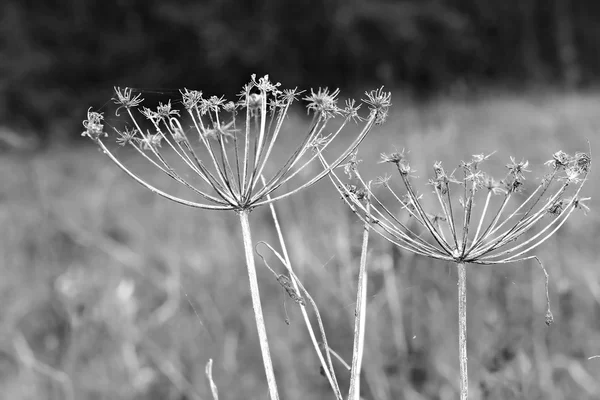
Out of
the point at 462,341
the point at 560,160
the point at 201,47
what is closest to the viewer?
the point at 462,341

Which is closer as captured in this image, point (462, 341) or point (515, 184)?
point (462, 341)

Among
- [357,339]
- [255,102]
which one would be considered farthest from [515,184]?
[255,102]

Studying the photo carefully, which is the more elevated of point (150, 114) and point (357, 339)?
point (150, 114)

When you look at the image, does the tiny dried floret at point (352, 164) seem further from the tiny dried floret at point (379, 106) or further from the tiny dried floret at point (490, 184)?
the tiny dried floret at point (490, 184)

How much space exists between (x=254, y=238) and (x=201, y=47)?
10817mm

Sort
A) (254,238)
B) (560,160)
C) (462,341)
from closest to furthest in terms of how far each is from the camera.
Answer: (462,341) → (560,160) → (254,238)

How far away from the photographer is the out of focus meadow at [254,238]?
338 cm

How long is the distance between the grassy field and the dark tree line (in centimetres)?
875

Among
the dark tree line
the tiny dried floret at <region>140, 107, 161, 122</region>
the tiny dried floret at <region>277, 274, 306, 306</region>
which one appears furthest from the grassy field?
the dark tree line

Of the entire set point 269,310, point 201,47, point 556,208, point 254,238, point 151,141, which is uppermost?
point 201,47

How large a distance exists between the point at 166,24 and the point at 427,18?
7522 millimetres

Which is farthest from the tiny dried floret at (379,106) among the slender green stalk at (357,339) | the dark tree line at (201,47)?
the dark tree line at (201,47)

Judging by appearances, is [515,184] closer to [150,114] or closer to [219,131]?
[219,131]

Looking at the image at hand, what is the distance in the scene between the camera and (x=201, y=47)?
53.6 ft
